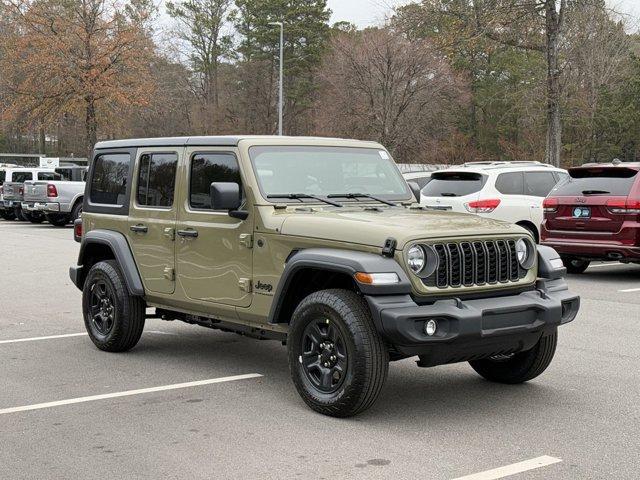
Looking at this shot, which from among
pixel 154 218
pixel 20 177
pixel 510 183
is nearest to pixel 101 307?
pixel 154 218

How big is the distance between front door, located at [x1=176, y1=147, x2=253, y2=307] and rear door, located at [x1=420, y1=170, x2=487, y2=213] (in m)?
8.31

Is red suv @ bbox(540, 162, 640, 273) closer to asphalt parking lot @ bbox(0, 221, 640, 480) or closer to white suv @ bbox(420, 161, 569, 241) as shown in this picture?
white suv @ bbox(420, 161, 569, 241)

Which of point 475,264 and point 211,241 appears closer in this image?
point 475,264

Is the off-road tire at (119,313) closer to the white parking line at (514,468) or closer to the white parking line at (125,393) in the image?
the white parking line at (125,393)

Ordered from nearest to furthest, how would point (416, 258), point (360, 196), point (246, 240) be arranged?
point (416, 258) < point (246, 240) < point (360, 196)

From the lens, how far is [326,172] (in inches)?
268

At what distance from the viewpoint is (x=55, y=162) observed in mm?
40000

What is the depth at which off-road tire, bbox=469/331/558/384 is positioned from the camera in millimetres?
6340

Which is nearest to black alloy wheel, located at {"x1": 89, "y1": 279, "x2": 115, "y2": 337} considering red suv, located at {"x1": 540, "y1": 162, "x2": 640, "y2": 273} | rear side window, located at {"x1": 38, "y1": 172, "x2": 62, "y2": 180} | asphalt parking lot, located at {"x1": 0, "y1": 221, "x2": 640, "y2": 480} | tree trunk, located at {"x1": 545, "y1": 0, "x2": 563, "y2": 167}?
asphalt parking lot, located at {"x1": 0, "y1": 221, "x2": 640, "y2": 480}

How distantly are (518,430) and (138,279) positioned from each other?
11.3ft

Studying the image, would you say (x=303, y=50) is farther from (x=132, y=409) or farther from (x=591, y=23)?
→ (x=132, y=409)

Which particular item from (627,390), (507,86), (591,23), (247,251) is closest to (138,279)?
(247,251)

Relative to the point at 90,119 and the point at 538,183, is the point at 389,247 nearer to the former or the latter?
the point at 538,183

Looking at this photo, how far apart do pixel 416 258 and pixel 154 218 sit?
106 inches
